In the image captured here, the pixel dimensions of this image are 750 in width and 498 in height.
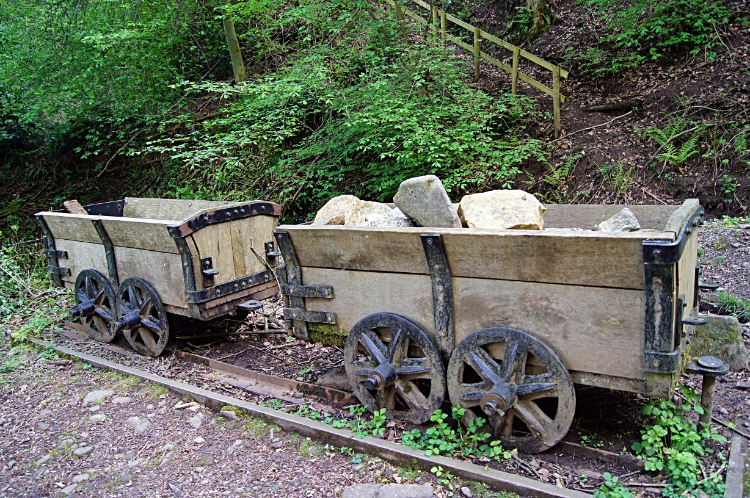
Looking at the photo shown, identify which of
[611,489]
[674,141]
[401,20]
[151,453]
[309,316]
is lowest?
[151,453]


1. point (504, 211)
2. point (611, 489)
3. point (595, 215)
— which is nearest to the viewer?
point (611, 489)

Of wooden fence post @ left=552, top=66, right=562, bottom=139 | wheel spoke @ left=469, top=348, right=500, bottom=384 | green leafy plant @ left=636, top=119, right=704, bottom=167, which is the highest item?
wooden fence post @ left=552, top=66, right=562, bottom=139

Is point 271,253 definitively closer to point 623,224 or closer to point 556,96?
point 623,224

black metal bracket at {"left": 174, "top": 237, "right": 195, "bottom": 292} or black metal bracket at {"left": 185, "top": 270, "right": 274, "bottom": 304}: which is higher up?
black metal bracket at {"left": 174, "top": 237, "right": 195, "bottom": 292}

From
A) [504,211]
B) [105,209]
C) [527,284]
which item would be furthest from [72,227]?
[527,284]

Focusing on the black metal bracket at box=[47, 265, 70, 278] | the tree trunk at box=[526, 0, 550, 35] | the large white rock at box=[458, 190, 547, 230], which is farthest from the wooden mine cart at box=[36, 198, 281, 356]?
the tree trunk at box=[526, 0, 550, 35]

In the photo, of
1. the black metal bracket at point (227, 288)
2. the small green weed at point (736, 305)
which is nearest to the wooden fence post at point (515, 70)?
the small green weed at point (736, 305)

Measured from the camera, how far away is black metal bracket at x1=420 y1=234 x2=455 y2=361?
280 centimetres

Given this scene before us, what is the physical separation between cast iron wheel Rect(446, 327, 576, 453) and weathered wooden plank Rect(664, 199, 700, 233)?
33.9 inches

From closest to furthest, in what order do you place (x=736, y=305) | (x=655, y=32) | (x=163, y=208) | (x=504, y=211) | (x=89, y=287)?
(x=504, y=211)
(x=736, y=305)
(x=89, y=287)
(x=163, y=208)
(x=655, y=32)

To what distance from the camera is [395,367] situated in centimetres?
314

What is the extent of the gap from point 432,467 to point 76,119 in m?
12.9

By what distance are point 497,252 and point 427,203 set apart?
72 centimetres

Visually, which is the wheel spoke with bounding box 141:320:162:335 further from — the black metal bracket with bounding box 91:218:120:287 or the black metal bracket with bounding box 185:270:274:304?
the black metal bracket with bounding box 185:270:274:304
